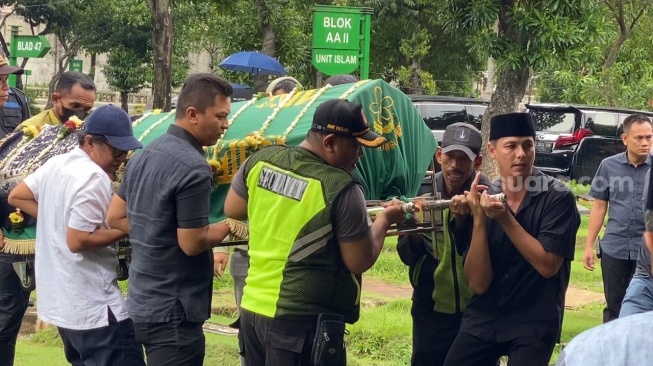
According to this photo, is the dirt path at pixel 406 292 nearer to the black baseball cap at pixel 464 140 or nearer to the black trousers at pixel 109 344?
the black baseball cap at pixel 464 140

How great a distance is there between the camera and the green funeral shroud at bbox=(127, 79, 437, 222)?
5.13m

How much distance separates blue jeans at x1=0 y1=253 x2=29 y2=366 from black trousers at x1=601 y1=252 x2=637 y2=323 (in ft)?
13.7

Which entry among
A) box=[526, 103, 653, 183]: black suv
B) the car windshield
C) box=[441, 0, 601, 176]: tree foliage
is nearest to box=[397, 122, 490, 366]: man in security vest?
box=[441, 0, 601, 176]: tree foliage

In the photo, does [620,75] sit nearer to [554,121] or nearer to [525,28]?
[554,121]

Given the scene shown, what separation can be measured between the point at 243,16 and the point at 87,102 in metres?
16.6

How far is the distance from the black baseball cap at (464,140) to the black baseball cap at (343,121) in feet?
3.11

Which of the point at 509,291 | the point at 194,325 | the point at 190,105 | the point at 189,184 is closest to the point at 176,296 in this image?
the point at 194,325

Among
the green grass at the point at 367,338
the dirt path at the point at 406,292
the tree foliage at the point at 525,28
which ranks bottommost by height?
the dirt path at the point at 406,292

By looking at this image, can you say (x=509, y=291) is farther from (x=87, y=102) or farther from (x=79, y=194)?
(x=87, y=102)

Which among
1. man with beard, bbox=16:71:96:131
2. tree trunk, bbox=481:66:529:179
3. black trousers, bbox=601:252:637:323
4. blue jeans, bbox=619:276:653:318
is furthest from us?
tree trunk, bbox=481:66:529:179

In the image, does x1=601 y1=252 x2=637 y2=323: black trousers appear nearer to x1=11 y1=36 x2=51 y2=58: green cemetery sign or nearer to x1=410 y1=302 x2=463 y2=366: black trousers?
x1=410 y1=302 x2=463 y2=366: black trousers

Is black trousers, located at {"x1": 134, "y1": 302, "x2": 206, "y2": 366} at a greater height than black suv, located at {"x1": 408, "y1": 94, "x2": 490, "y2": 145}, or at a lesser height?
lesser

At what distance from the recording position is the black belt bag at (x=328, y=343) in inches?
159

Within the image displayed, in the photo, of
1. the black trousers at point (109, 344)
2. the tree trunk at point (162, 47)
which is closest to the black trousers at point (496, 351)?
the black trousers at point (109, 344)
